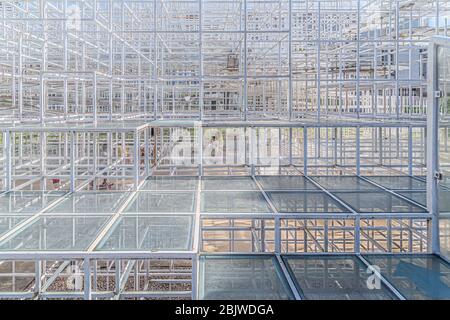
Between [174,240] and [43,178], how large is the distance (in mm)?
2339

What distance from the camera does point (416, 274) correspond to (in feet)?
9.89

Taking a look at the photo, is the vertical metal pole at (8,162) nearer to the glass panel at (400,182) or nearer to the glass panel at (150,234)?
the glass panel at (150,234)

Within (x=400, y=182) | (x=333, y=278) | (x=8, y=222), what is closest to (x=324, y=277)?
(x=333, y=278)

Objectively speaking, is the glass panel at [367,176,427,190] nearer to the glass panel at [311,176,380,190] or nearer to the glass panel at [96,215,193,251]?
the glass panel at [311,176,380,190]

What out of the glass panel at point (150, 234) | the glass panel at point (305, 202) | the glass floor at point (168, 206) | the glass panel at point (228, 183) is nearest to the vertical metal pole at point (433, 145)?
the glass floor at point (168, 206)

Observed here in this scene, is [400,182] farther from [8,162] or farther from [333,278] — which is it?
[8,162]

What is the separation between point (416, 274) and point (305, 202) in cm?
117

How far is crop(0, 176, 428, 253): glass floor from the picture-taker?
9.71ft

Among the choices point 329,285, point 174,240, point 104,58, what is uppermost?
point 104,58

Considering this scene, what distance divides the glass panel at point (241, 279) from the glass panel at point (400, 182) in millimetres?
2122

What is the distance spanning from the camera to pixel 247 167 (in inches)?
228

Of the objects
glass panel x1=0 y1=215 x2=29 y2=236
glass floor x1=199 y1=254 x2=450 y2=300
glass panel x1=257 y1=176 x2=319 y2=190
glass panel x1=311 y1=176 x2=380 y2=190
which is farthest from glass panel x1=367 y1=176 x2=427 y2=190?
glass panel x1=0 y1=215 x2=29 y2=236
